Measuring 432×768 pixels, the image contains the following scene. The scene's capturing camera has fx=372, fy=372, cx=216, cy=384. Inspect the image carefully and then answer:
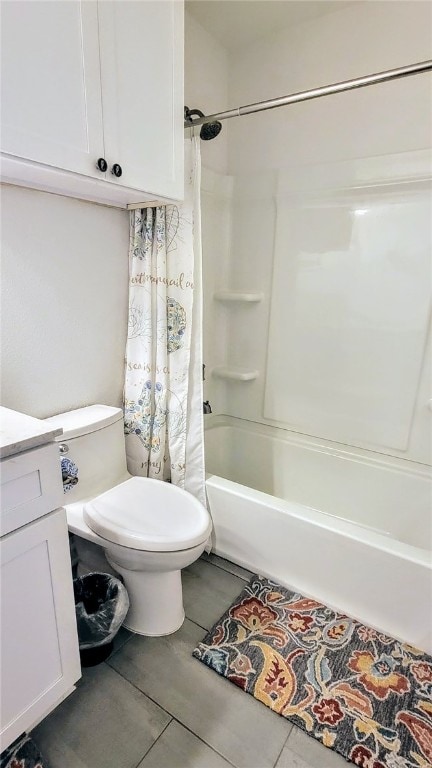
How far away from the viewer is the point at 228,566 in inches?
69.2

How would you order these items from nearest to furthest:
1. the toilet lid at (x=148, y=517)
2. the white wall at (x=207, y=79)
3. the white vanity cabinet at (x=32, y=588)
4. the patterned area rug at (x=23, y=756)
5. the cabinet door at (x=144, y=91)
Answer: the white vanity cabinet at (x=32, y=588) → the patterned area rug at (x=23, y=756) → the cabinet door at (x=144, y=91) → the toilet lid at (x=148, y=517) → the white wall at (x=207, y=79)

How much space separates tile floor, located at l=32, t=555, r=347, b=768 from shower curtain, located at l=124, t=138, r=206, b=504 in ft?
2.22

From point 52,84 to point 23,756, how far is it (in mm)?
1793

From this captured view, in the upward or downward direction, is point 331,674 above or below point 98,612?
below

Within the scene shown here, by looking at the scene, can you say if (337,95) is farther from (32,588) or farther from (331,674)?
(331,674)

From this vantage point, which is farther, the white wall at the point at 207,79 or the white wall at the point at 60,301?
the white wall at the point at 207,79

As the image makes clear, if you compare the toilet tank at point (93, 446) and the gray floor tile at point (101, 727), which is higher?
the toilet tank at point (93, 446)

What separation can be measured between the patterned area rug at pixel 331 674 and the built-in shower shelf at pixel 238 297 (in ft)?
4.95

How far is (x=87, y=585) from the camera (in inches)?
55.8

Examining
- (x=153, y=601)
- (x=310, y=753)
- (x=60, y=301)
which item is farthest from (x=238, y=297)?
(x=310, y=753)

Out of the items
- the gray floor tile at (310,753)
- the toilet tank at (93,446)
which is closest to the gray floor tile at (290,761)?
the gray floor tile at (310,753)

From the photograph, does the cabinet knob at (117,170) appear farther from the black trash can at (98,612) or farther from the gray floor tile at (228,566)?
the gray floor tile at (228,566)

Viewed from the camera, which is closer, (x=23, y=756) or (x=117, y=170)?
(x=23, y=756)

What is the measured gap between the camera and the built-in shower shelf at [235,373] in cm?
225
